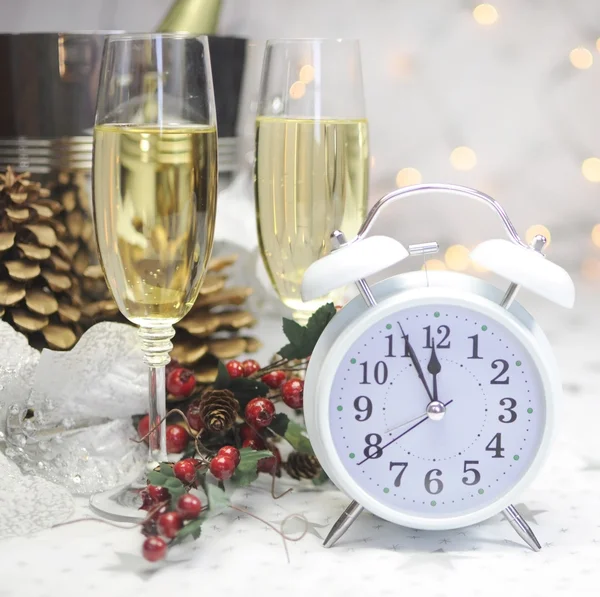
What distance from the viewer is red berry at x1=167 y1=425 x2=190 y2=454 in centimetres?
106

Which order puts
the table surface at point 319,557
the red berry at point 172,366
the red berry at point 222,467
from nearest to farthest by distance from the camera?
the table surface at point 319,557
the red berry at point 222,467
the red berry at point 172,366

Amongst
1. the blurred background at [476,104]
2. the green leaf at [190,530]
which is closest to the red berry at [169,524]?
the green leaf at [190,530]

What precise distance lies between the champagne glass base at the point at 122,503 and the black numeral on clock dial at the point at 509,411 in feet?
1.10

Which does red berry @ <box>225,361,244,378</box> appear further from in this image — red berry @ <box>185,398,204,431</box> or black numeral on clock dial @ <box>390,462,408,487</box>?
black numeral on clock dial @ <box>390,462,408,487</box>

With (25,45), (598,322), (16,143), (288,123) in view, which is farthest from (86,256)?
(598,322)

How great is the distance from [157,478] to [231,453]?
0.08m

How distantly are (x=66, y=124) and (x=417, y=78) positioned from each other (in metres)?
0.90

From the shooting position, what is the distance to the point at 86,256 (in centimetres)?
132

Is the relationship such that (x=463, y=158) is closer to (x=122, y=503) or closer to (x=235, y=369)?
(x=235, y=369)

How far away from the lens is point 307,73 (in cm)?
110

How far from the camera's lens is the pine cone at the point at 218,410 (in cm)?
99

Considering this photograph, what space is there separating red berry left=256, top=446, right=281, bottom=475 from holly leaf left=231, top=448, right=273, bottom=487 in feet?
0.19

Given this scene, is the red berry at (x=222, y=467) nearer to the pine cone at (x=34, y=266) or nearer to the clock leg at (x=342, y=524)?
the clock leg at (x=342, y=524)

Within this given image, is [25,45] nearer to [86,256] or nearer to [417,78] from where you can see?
[86,256]
